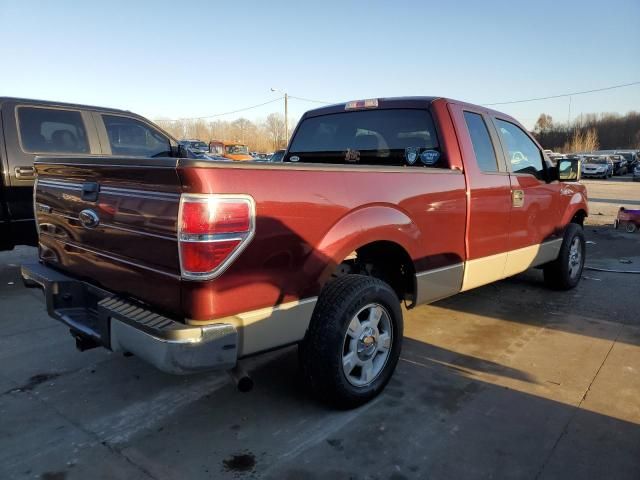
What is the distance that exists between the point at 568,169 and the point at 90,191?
4.52 metres

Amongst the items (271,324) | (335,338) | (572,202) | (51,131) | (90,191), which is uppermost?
(51,131)

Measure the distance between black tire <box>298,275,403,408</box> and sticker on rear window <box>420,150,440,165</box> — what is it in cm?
125

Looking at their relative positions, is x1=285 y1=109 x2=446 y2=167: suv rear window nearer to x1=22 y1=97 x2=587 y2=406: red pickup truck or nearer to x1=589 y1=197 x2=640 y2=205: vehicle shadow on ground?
x1=22 y1=97 x2=587 y2=406: red pickup truck

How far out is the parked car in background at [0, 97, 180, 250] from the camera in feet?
17.7

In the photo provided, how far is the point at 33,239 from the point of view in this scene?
5.57 m

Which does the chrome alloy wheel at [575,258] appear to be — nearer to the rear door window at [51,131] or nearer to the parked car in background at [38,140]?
the parked car in background at [38,140]

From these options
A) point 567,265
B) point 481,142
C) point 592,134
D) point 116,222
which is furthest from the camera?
point 592,134

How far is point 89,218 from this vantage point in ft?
9.19

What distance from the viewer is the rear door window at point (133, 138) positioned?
6254 mm

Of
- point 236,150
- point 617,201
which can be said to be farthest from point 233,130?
point 617,201

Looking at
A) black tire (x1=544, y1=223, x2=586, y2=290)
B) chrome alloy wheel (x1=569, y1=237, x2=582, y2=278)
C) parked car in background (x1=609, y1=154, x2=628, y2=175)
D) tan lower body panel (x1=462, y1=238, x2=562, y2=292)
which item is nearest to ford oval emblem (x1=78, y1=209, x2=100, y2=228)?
tan lower body panel (x1=462, y1=238, x2=562, y2=292)

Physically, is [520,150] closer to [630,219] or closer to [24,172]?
[24,172]

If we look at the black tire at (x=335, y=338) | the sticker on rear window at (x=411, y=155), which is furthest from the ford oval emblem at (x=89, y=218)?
the sticker on rear window at (x=411, y=155)

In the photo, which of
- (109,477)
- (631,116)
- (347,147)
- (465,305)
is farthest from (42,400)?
(631,116)
